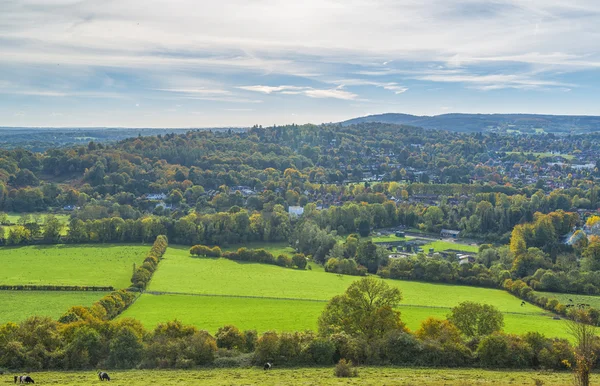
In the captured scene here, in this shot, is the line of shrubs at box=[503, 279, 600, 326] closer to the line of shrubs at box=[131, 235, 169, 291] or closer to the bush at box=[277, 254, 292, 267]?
the bush at box=[277, 254, 292, 267]

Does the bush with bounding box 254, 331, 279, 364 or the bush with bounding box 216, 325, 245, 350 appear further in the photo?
the bush with bounding box 216, 325, 245, 350

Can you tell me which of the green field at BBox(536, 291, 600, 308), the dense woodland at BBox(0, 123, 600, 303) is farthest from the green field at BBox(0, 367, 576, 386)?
the dense woodland at BBox(0, 123, 600, 303)

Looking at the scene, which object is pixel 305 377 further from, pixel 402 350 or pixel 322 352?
pixel 402 350

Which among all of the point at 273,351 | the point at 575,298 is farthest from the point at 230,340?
the point at 575,298

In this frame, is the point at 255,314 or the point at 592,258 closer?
the point at 255,314

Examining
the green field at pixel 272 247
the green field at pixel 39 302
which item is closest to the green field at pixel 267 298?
the green field at pixel 39 302

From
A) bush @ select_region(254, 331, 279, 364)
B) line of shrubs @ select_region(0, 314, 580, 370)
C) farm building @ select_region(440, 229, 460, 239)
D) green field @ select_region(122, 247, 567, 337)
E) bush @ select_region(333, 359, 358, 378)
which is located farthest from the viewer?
farm building @ select_region(440, 229, 460, 239)
